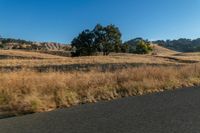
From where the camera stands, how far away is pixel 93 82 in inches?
632

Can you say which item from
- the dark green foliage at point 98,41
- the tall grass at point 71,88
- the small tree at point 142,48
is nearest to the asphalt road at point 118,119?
the tall grass at point 71,88

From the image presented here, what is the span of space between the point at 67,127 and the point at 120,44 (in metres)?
86.2

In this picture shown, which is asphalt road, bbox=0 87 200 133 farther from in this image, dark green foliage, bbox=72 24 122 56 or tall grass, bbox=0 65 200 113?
dark green foliage, bbox=72 24 122 56

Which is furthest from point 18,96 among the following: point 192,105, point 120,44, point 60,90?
point 120,44

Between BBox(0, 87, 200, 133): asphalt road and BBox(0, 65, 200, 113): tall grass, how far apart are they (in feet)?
3.15

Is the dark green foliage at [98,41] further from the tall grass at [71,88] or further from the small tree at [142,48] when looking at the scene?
the tall grass at [71,88]

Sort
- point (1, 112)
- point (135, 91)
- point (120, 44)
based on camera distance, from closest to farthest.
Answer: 1. point (1, 112)
2. point (135, 91)
3. point (120, 44)

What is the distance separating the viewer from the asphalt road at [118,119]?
831 centimetres

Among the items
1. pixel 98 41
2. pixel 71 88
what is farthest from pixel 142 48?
pixel 71 88

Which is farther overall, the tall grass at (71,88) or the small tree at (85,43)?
the small tree at (85,43)

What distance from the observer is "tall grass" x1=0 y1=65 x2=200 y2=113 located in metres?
12.0

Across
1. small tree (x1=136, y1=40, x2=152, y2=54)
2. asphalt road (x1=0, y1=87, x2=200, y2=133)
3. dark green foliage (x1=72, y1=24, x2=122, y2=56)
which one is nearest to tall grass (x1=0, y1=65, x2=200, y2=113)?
asphalt road (x1=0, y1=87, x2=200, y2=133)

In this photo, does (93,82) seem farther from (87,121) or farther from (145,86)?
(87,121)

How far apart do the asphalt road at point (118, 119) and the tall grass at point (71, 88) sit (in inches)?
37.8
